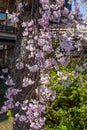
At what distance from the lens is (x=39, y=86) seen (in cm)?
328

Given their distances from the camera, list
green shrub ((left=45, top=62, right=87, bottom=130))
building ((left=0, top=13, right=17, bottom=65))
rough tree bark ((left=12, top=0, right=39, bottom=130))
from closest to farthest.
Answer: rough tree bark ((left=12, top=0, right=39, bottom=130)), green shrub ((left=45, top=62, right=87, bottom=130)), building ((left=0, top=13, right=17, bottom=65))

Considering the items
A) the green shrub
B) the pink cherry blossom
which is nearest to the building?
the green shrub

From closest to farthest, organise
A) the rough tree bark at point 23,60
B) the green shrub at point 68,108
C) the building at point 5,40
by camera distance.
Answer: the rough tree bark at point 23,60
the green shrub at point 68,108
the building at point 5,40

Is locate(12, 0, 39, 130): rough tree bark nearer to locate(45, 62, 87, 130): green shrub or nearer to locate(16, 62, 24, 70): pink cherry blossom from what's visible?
locate(16, 62, 24, 70): pink cherry blossom

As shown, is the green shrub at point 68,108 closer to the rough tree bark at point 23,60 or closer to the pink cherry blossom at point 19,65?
the rough tree bark at point 23,60

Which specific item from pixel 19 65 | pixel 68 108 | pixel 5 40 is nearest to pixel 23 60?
pixel 19 65

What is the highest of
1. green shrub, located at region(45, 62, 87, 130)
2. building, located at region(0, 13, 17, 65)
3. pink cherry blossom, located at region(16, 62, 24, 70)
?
pink cherry blossom, located at region(16, 62, 24, 70)

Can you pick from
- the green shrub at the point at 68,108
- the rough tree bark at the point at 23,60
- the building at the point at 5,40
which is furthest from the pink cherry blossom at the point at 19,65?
the building at the point at 5,40

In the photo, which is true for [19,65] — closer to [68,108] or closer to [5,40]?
[68,108]

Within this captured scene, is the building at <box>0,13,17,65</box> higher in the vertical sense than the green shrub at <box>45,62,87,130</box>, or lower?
lower

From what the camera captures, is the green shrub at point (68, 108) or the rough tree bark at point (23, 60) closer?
the rough tree bark at point (23, 60)

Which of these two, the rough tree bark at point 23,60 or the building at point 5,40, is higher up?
the rough tree bark at point 23,60

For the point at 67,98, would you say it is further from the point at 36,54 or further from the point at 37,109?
the point at 36,54

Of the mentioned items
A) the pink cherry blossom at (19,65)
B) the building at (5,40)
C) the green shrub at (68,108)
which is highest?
the pink cherry blossom at (19,65)
